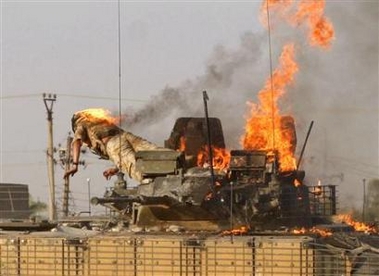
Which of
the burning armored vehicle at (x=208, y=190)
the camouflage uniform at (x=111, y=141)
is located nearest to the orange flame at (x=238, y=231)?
the burning armored vehicle at (x=208, y=190)

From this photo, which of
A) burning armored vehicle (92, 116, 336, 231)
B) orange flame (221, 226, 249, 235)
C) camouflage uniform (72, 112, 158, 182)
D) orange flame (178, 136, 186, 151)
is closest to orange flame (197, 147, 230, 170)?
burning armored vehicle (92, 116, 336, 231)

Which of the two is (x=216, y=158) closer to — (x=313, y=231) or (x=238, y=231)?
(x=238, y=231)

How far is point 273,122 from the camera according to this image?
2762cm

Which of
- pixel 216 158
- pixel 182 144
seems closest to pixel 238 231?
pixel 216 158

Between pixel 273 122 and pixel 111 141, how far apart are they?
3754mm

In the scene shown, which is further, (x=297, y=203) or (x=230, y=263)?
(x=297, y=203)

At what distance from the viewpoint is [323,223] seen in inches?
1063

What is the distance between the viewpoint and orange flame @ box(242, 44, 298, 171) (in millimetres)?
27344

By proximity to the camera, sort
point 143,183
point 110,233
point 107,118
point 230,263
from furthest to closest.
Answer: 1. point 107,118
2. point 143,183
3. point 110,233
4. point 230,263

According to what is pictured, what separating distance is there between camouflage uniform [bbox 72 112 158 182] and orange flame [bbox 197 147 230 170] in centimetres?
122

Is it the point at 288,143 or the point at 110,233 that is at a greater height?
the point at 288,143

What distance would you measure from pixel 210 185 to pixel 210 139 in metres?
1.89

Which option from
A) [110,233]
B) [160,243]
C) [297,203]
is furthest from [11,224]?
[297,203]

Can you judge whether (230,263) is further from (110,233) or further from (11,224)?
(11,224)
